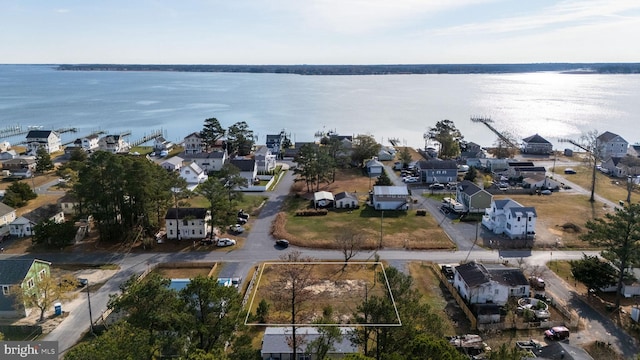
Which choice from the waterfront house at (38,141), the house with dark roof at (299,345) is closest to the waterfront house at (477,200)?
the house with dark roof at (299,345)

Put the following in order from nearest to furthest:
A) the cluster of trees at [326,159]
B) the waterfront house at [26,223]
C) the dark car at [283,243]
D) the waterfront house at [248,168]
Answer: the dark car at [283,243] → the waterfront house at [26,223] → the cluster of trees at [326,159] → the waterfront house at [248,168]

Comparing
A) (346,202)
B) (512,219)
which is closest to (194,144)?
(346,202)

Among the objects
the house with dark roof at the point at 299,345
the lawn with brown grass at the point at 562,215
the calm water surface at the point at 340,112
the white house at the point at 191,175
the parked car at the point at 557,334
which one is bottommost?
the parked car at the point at 557,334

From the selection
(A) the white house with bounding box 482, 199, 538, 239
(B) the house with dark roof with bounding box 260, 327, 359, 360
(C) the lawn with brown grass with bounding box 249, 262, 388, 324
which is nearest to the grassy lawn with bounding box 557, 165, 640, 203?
(A) the white house with bounding box 482, 199, 538, 239

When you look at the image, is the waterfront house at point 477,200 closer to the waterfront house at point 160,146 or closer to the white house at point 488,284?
the white house at point 488,284

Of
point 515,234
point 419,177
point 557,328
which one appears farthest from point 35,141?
point 557,328

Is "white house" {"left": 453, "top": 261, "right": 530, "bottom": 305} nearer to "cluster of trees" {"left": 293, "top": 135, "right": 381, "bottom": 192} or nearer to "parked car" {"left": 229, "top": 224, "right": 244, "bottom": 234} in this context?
"parked car" {"left": 229, "top": 224, "right": 244, "bottom": 234}

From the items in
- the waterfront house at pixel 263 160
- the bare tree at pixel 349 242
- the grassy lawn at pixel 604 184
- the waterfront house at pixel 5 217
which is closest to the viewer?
the bare tree at pixel 349 242

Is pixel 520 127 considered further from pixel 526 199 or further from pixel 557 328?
pixel 557 328

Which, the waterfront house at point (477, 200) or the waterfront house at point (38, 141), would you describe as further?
the waterfront house at point (38, 141)
